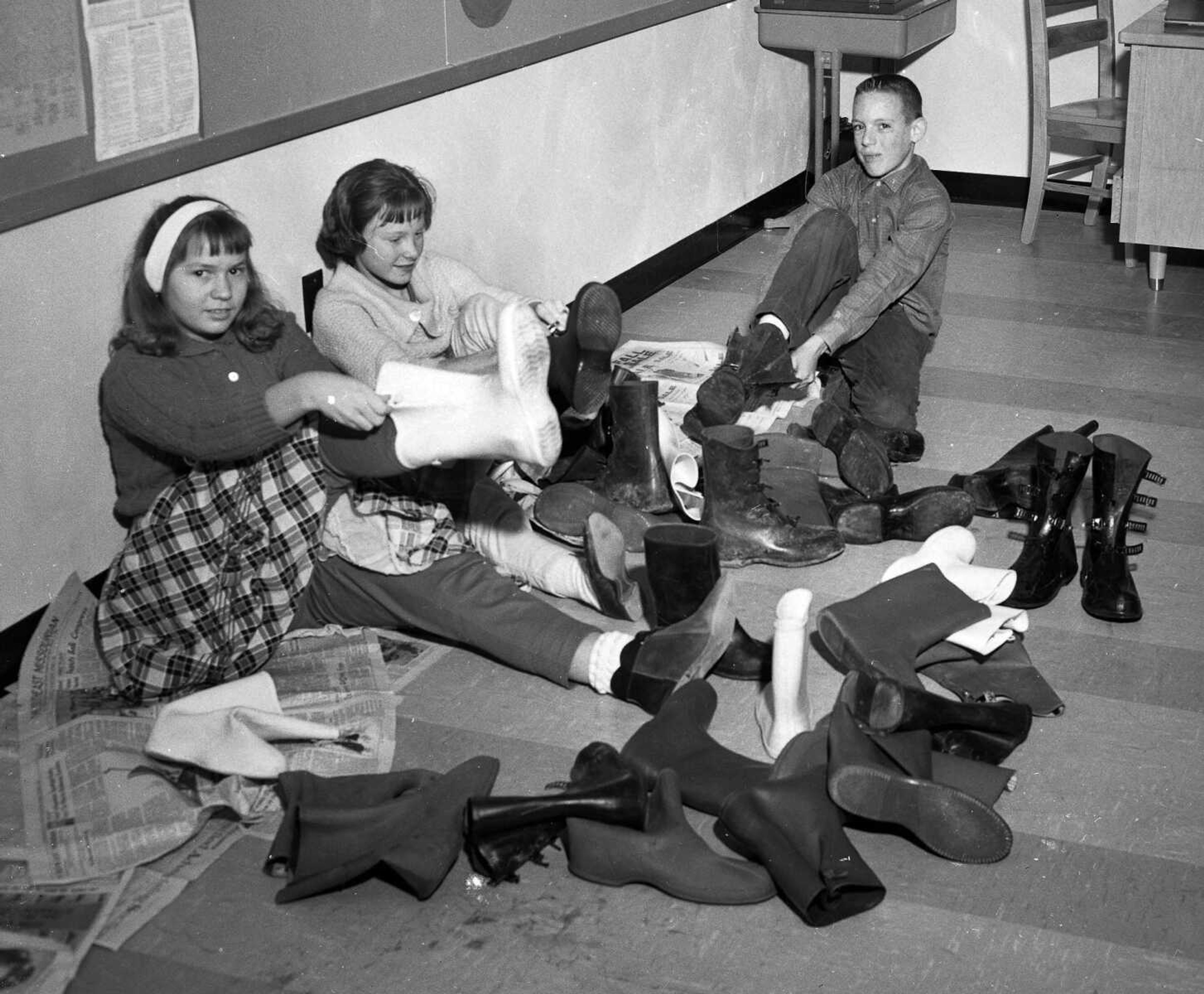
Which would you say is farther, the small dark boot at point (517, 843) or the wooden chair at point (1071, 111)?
the wooden chair at point (1071, 111)

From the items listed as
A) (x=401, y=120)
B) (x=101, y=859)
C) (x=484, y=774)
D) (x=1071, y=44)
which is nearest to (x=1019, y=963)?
(x=484, y=774)

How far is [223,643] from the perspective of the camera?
2.01 meters

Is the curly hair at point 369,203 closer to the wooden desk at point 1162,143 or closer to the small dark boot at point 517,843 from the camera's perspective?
the small dark boot at point 517,843

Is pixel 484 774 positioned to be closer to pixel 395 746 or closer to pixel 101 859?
pixel 395 746

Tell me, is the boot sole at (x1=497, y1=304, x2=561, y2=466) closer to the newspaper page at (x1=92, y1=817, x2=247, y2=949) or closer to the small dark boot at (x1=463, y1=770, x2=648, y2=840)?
the small dark boot at (x1=463, y1=770, x2=648, y2=840)

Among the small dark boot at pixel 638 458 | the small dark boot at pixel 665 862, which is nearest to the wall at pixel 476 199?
the small dark boot at pixel 638 458

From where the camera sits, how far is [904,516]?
2.41m

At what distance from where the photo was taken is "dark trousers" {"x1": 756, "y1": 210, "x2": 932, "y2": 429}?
2.81 meters

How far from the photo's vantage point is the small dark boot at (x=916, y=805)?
5.17ft

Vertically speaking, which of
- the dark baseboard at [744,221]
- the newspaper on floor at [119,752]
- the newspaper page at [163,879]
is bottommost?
the newspaper page at [163,879]

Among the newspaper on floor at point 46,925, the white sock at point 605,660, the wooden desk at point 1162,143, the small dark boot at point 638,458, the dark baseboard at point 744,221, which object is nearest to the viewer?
the newspaper on floor at point 46,925

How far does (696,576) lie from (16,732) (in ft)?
3.13

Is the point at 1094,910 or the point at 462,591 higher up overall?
the point at 462,591

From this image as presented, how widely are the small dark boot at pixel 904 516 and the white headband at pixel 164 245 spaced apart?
3.81 feet
